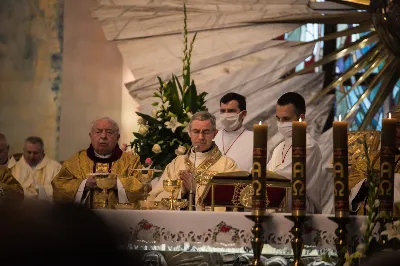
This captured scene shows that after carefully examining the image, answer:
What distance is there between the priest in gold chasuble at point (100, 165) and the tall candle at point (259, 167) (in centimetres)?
204

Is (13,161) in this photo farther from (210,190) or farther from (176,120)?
(210,190)

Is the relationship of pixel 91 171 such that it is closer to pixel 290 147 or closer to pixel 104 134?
pixel 104 134

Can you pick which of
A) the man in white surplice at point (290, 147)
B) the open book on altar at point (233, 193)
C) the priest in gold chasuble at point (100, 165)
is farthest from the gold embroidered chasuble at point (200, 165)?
the open book on altar at point (233, 193)

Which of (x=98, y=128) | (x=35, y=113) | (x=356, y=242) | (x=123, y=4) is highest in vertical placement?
(x=123, y=4)

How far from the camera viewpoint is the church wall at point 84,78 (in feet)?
29.8

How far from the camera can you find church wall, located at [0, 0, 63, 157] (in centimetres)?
893

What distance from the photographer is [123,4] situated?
9.27 metres

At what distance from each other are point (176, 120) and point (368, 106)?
3.03 m

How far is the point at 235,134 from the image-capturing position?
6680 mm

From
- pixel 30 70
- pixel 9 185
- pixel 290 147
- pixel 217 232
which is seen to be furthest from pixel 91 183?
pixel 30 70

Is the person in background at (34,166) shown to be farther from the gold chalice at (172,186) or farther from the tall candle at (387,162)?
the tall candle at (387,162)

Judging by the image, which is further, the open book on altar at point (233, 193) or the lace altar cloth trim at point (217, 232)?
the open book on altar at point (233, 193)

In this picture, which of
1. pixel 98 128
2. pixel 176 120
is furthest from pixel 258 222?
pixel 176 120

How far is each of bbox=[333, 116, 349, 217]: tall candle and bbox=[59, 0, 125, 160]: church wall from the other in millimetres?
6264
